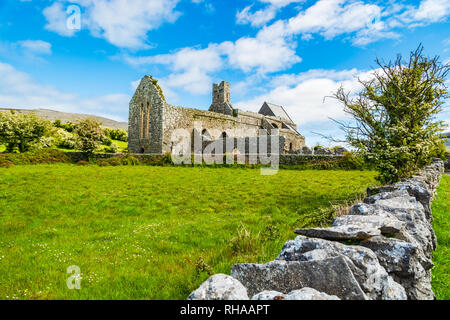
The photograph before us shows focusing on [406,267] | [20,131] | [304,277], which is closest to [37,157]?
[20,131]

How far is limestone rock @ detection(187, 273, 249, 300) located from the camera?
166 centimetres

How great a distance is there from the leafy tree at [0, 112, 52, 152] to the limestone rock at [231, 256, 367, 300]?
31.4m

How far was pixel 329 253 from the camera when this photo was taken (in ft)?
6.93

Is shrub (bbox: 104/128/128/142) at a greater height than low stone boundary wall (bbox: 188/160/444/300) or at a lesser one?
greater

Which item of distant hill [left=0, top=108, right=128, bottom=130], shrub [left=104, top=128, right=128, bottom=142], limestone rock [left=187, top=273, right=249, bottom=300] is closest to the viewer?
limestone rock [left=187, top=273, right=249, bottom=300]

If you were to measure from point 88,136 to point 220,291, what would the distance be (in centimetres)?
2644

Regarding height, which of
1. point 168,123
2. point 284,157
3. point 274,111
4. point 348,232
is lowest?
point 348,232

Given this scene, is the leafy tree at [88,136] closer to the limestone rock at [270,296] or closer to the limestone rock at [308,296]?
the limestone rock at [270,296]

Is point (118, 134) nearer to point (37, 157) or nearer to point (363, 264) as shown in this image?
point (37, 157)

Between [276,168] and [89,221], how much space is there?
15.2 meters

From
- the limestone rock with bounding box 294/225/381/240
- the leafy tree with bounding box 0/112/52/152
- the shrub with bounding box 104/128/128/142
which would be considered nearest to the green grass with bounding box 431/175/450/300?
the limestone rock with bounding box 294/225/381/240

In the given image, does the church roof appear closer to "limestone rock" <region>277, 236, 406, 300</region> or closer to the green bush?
the green bush

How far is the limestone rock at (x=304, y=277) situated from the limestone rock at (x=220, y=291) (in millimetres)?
309

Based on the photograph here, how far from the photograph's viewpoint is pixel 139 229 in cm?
611
